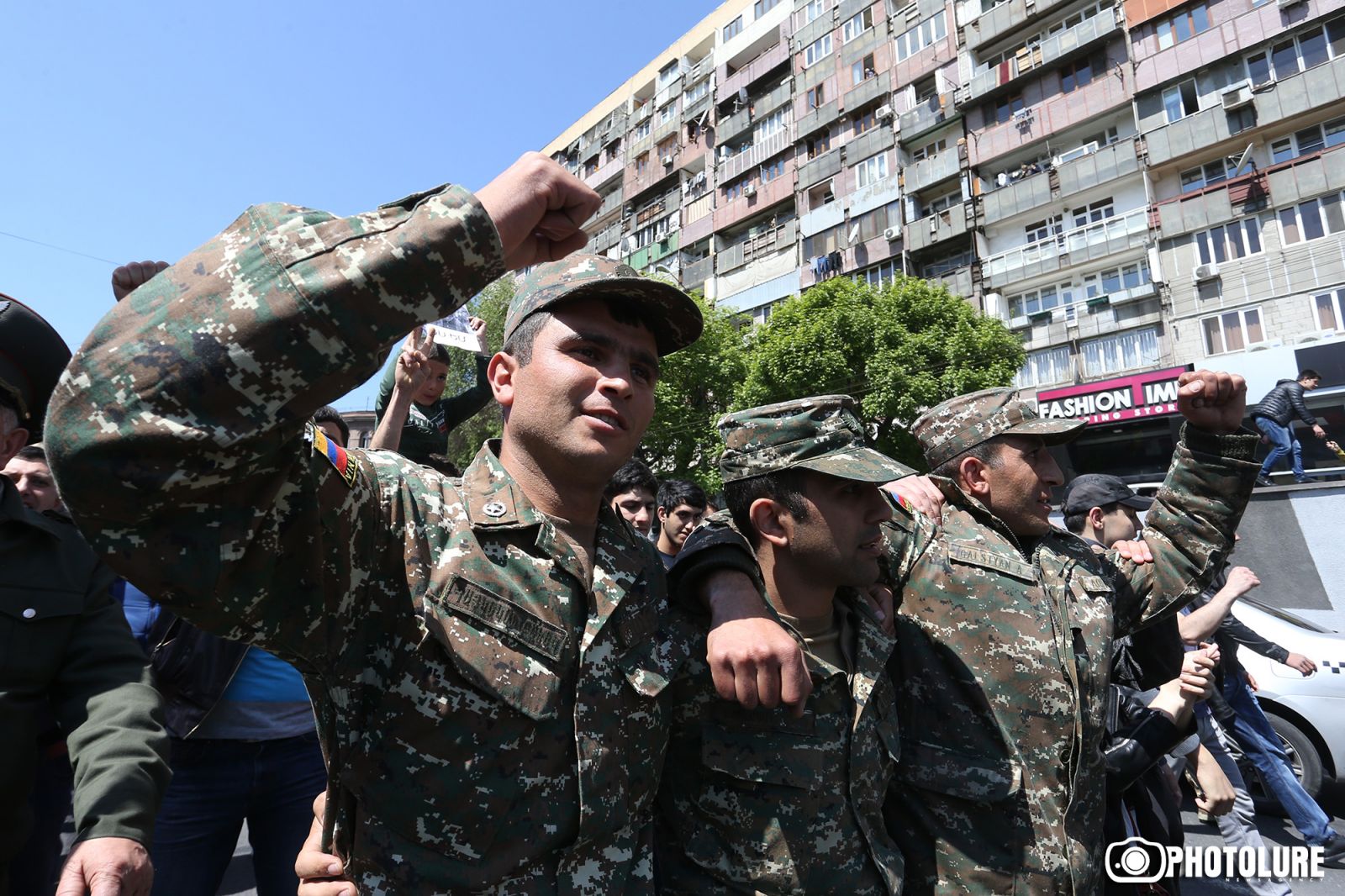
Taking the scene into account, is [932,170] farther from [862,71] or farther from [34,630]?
[34,630]

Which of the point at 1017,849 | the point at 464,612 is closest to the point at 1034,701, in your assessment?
the point at 1017,849

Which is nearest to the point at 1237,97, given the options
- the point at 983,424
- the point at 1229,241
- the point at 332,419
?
the point at 1229,241

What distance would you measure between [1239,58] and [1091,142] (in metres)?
4.06

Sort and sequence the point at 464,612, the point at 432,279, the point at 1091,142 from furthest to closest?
the point at 1091,142 → the point at 464,612 → the point at 432,279

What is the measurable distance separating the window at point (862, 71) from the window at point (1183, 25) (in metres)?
10.1

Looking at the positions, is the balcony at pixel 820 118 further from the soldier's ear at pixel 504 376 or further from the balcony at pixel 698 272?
the soldier's ear at pixel 504 376

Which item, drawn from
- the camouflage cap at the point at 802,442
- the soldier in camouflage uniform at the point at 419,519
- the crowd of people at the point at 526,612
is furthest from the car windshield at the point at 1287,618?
the soldier in camouflage uniform at the point at 419,519

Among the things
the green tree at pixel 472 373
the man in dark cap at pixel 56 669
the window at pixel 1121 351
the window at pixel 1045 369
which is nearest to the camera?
the man in dark cap at pixel 56 669

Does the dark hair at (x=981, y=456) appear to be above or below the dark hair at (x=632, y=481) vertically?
below

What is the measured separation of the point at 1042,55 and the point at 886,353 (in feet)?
40.7

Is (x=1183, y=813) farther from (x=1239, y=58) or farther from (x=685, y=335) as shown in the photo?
(x=1239, y=58)

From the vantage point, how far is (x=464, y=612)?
134 centimetres

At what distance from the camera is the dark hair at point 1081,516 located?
15.9ft

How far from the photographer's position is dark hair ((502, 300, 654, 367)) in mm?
1674
